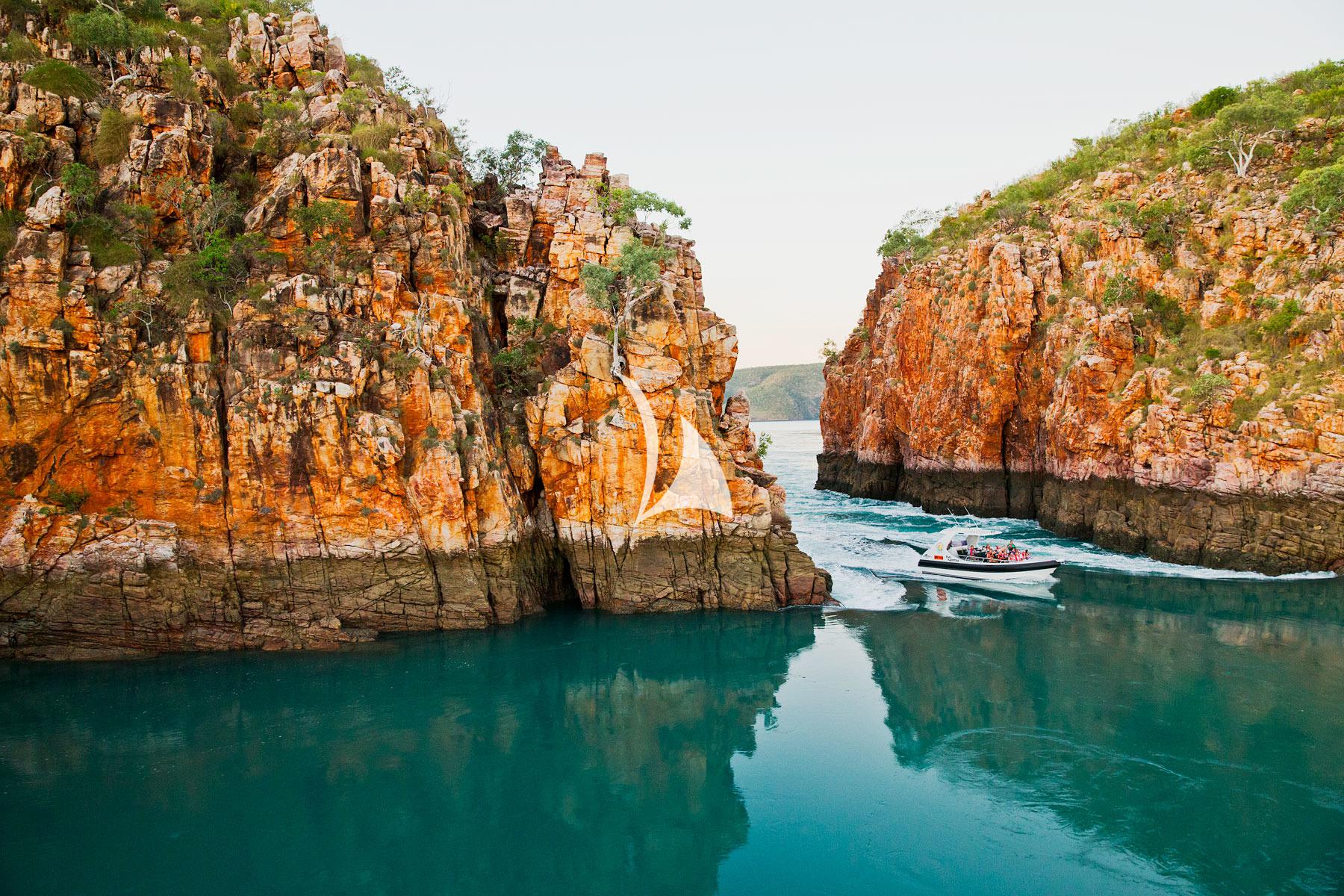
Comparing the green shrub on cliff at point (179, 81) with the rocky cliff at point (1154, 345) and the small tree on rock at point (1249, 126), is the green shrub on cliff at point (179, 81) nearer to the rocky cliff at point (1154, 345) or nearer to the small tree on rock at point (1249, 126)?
the rocky cliff at point (1154, 345)

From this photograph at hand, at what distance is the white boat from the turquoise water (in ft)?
11.6

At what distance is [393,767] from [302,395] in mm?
11894

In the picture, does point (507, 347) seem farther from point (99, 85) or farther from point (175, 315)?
point (99, 85)

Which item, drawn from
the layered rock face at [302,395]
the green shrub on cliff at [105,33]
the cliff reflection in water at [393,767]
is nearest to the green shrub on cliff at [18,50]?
the layered rock face at [302,395]

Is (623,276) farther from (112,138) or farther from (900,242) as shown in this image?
(900,242)

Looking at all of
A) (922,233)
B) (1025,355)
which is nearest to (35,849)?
(1025,355)

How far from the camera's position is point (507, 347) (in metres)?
29.4

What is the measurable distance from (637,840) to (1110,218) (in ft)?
140

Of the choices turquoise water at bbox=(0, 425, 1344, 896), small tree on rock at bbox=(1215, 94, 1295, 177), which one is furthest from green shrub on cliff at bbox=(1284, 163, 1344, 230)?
turquoise water at bbox=(0, 425, 1344, 896)

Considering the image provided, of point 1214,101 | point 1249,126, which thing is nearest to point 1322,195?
point 1249,126

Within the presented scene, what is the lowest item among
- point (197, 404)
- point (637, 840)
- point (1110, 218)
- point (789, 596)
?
point (637, 840)

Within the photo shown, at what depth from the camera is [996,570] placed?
1179 inches

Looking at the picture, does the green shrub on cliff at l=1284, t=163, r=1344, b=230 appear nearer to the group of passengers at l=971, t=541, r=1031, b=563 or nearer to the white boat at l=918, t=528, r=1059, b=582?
the white boat at l=918, t=528, r=1059, b=582

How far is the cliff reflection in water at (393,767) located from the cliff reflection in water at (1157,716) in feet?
17.0
